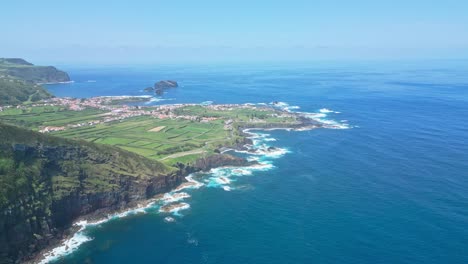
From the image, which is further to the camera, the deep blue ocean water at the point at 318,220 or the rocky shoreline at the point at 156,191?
the rocky shoreline at the point at 156,191

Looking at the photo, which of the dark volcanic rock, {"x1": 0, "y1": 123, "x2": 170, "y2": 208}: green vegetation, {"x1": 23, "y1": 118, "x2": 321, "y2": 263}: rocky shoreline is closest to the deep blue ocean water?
{"x1": 23, "y1": 118, "x2": 321, "y2": 263}: rocky shoreline

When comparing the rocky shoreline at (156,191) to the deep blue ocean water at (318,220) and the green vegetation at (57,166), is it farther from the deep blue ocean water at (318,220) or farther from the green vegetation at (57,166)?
the deep blue ocean water at (318,220)

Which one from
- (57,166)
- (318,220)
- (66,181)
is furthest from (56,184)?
(318,220)

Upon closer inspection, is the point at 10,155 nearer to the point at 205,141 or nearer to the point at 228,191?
the point at 228,191

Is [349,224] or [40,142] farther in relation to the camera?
[40,142]

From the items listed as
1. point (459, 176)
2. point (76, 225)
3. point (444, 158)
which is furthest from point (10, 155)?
point (444, 158)

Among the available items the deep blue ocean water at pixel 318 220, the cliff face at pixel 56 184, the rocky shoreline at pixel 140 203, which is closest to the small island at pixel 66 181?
the cliff face at pixel 56 184

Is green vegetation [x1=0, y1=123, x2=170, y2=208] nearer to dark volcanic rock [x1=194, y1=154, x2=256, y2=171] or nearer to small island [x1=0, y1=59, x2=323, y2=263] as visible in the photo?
small island [x1=0, y1=59, x2=323, y2=263]

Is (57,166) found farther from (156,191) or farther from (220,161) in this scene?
(220,161)
